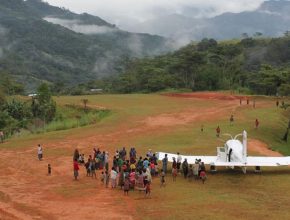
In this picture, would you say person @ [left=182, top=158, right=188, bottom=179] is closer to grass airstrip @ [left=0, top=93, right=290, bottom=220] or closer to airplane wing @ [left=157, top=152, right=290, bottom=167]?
grass airstrip @ [left=0, top=93, right=290, bottom=220]

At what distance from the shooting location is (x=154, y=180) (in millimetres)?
25734

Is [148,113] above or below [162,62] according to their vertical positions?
below

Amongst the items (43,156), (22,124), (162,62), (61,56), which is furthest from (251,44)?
(43,156)

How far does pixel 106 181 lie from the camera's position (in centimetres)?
2458

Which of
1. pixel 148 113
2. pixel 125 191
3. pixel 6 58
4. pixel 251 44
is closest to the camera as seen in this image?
pixel 125 191

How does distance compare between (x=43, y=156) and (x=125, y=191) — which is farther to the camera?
(x=43, y=156)

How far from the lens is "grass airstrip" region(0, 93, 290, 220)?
2038cm

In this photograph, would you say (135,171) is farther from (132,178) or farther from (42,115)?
(42,115)

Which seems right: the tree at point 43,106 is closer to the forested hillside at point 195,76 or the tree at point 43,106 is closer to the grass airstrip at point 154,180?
the grass airstrip at point 154,180

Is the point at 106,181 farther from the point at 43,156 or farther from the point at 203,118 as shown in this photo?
the point at 203,118

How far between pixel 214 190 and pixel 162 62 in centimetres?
8033

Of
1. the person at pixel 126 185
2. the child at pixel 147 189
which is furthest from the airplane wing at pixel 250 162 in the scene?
the person at pixel 126 185

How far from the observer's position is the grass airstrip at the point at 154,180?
66.8 ft

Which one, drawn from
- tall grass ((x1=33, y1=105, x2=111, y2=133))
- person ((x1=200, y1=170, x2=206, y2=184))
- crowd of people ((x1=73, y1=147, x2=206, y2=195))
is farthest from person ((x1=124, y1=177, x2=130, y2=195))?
tall grass ((x1=33, y1=105, x2=111, y2=133))
